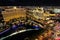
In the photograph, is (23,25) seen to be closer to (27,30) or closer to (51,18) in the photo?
(27,30)

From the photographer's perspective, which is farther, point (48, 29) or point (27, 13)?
point (27, 13)

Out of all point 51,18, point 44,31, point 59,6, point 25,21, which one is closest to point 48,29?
point 44,31

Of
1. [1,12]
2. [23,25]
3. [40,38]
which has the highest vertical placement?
[1,12]

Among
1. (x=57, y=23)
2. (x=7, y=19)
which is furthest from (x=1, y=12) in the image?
(x=57, y=23)

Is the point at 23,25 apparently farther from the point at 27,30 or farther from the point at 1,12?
the point at 1,12

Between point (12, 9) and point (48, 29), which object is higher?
point (12, 9)
